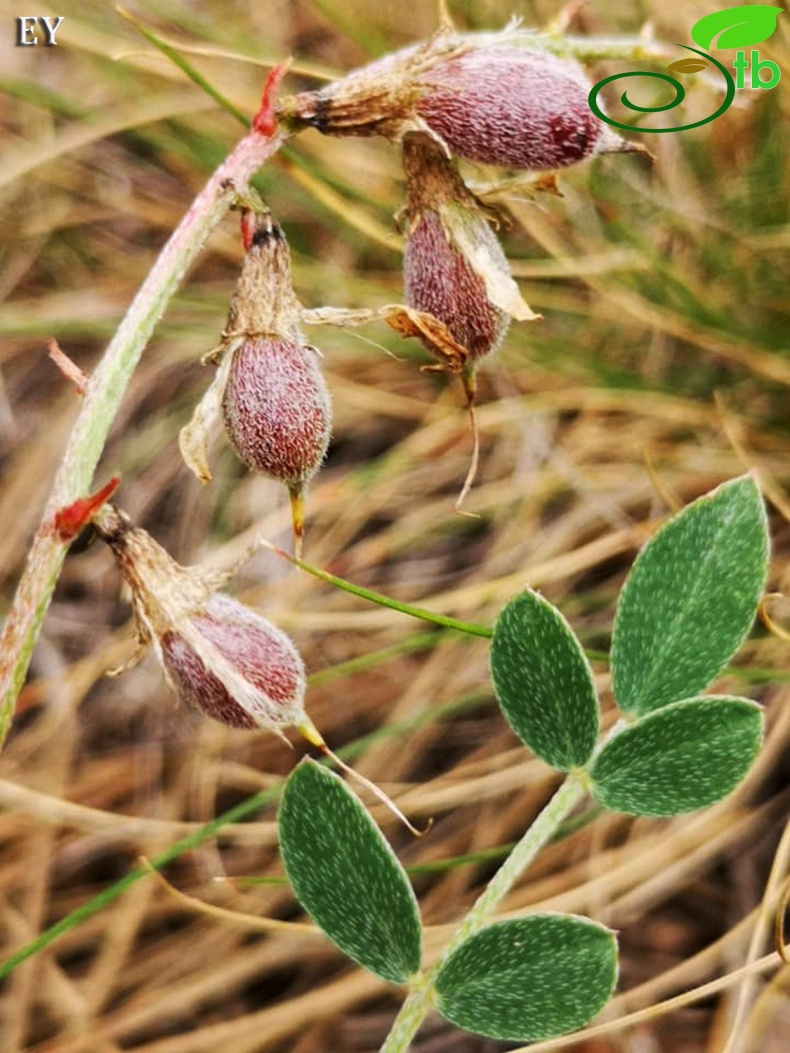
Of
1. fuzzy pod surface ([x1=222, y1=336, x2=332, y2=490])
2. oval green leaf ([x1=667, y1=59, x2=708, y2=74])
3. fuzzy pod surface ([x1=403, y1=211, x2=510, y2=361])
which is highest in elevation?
oval green leaf ([x1=667, y1=59, x2=708, y2=74])

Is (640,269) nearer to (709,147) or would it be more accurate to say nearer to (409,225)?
(709,147)

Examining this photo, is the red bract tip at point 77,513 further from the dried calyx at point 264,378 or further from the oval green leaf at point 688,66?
the oval green leaf at point 688,66

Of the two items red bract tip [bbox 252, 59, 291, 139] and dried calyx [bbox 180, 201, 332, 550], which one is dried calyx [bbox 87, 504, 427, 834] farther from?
red bract tip [bbox 252, 59, 291, 139]

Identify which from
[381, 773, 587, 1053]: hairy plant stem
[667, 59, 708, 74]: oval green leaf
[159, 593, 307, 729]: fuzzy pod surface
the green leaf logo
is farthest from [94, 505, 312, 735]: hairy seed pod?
the green leaf logo

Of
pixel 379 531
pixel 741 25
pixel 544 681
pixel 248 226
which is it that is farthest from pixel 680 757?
pixel 379 531

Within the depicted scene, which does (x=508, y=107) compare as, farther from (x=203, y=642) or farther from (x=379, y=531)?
(x=379, y=531)

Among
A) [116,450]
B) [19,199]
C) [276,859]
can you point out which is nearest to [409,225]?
[276,859]

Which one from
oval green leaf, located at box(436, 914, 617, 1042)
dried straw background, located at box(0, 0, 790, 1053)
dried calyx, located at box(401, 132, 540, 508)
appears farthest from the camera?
dried straw background, located at box(0, 0, 790, 1053)

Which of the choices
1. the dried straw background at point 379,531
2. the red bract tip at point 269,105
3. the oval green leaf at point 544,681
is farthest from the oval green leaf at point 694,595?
the dried straw background at point 379,531
